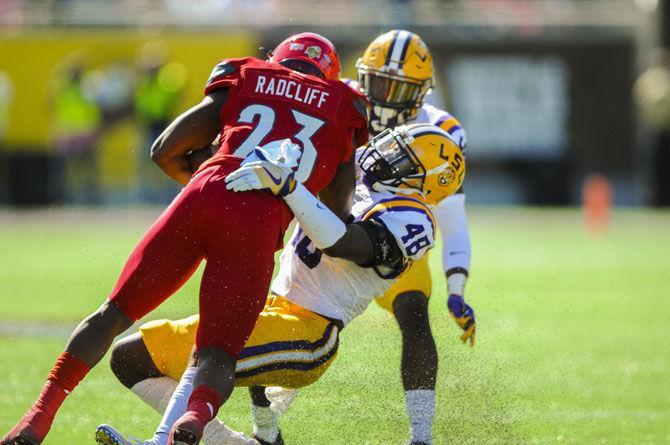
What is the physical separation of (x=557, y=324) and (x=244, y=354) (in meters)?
4.80

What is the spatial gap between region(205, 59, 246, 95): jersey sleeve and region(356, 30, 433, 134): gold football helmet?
119 centimetres

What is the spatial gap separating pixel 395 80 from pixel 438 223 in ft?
2.19

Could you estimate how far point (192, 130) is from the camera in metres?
4.33

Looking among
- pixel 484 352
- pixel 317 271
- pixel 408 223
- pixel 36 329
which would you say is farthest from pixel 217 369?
pixel 36 329

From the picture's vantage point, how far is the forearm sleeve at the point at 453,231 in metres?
5.25

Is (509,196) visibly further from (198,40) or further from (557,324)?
(557,324)

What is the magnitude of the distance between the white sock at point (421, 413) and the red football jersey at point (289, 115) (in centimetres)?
99

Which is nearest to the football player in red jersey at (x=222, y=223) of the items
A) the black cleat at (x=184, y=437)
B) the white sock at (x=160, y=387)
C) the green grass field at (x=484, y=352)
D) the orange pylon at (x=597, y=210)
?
the black cleat at (x=184, y=437)

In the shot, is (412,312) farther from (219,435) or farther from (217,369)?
(217,369)

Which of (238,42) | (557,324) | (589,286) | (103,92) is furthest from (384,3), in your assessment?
(557,324)

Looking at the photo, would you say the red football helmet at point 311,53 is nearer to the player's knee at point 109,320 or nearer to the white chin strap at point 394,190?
the white chin strap at point 394,190

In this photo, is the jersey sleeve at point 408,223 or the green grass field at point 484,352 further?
the green grass field at point 484,352

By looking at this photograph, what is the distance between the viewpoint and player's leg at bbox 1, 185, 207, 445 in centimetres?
398

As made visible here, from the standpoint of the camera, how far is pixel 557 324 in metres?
8.57
